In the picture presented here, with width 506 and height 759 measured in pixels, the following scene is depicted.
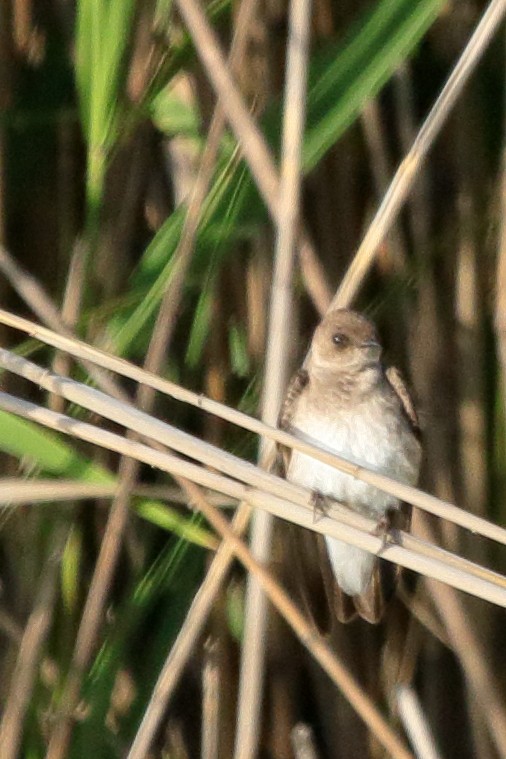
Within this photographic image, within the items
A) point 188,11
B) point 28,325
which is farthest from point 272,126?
point 28,325

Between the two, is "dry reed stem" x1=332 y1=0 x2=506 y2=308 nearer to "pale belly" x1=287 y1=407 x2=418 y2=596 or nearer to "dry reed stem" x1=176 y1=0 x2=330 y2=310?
"dry reed stem" x1=176 y1=0 x2=330 y2=310

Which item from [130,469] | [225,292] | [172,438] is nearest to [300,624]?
[130,469]

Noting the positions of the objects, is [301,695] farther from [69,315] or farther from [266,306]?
[69,315]

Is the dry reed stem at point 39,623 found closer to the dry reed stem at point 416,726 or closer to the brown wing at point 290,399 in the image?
the brown wing at point 290,399

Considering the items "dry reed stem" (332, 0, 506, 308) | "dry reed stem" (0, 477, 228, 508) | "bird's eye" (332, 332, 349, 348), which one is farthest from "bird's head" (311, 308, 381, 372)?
"dry reed stem" (0, 477, 228, 508)

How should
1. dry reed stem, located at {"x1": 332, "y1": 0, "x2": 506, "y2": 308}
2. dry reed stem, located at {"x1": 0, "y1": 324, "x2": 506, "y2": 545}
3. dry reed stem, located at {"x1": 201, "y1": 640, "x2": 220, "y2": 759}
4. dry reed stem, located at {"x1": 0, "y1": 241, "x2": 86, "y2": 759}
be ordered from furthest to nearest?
dry reed stem, located at {"x1": 201, "y1": 640, "x2": 220, "y2": 759}
dry reed stem, located at {"x1": 0, "y1": 241, "x2": 86, "y2": 759}
dry reed stem, located at {"x1": 332, "y1": 0, "x2": 506, "y2": 308}
dry reed stem, located at {"x1": 0, "y1": 324, "x2": 506, "y2": 545}

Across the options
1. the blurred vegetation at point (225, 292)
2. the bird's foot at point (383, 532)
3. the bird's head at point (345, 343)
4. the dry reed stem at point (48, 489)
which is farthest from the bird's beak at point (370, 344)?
the dry reed stem at point (48, 489)

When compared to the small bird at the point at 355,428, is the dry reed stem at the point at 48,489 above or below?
below
